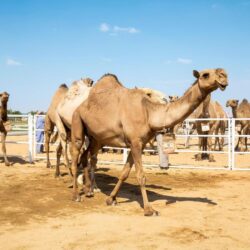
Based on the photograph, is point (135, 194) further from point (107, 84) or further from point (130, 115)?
point (107, 84)

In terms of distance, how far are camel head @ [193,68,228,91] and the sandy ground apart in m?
1.96

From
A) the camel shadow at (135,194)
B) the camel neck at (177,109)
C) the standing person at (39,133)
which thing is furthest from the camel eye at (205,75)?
the standing person at (39,133)

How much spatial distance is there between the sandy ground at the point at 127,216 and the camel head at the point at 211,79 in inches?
77.2

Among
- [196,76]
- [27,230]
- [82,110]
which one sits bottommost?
[27,230]

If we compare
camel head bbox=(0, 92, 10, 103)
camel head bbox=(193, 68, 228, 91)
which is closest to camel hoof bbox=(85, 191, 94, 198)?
camel head bbox=(193, 68, 228, 91)

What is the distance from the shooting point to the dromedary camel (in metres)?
5.40

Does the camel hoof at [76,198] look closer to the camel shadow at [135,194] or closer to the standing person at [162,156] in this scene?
the camel shadow at [135,194]

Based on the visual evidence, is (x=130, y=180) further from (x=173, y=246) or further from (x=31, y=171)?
(x=173, y=246)

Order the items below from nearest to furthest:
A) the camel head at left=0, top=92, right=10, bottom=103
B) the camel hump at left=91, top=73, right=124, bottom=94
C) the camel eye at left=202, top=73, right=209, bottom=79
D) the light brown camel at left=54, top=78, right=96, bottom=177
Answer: the camel eye at left=202, top=73, right=209, bottom=79
the camel hump at left=91, top=73, right=124, bottom=94
the light brown camel at left=54, top=78, right=96, bottom=177
the camel head at left=0, top=92, right=10, bottom=103

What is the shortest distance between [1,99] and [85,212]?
6.84 meters

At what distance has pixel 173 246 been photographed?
13.5ft

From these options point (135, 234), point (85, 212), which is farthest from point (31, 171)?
point (135, 234)

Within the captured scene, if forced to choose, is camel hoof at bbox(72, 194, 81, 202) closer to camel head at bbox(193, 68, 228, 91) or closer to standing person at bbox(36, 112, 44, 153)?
camel head at bbox(193, 68, 228, 91)

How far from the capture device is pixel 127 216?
18.0 ft
